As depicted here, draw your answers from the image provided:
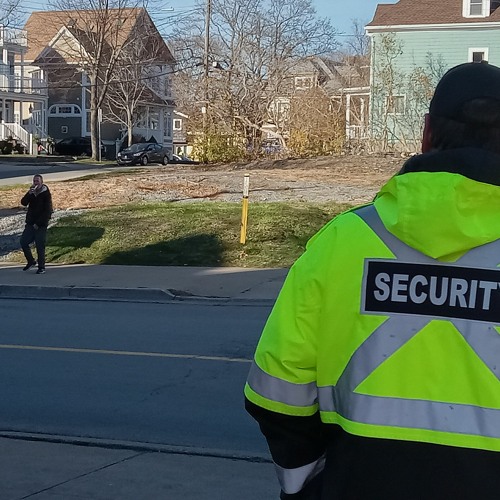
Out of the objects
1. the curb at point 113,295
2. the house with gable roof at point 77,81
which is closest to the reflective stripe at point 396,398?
the curb at point 113,295

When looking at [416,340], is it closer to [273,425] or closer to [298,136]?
[273,425]

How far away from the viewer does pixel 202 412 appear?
7336mm

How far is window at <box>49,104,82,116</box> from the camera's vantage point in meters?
72.1

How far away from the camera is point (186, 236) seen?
1922 centimetres

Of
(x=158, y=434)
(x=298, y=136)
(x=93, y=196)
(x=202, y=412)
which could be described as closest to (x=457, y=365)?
(x=158, y=434)

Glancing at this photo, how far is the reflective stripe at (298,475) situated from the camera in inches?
88.4

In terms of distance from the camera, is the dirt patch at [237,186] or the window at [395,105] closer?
the dirt patch at [237,186]

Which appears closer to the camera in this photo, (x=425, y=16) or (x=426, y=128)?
(x=426, y=128)

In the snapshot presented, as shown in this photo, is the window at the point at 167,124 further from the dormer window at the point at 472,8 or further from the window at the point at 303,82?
the dormer window at the point at 472,8

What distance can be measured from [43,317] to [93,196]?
13.0 m

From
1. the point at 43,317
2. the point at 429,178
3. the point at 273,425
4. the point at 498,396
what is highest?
the point at 429,178

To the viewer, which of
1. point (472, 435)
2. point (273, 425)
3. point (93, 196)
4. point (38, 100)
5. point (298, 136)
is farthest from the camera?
point (38, 100)

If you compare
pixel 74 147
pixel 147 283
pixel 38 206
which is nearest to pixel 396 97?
pixel 38 206

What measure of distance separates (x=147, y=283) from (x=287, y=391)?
1333 centimetres
